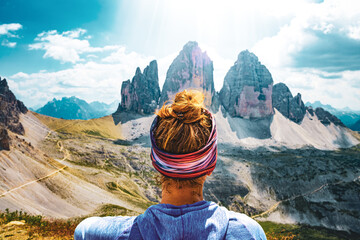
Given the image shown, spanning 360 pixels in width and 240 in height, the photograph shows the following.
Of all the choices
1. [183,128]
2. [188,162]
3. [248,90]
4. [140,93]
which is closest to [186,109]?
[183,128]

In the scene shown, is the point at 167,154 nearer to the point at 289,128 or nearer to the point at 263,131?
the point at 263,131

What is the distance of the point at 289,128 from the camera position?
162875 mm

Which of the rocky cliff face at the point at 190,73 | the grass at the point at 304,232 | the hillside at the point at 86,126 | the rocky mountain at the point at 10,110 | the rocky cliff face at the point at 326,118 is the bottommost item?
the grass at the point at 304,232

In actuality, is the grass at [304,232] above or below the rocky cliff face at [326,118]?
below

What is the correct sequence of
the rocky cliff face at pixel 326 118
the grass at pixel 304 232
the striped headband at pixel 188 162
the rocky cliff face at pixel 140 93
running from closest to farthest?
the striped headband at pixel 188 162 → the grass at pixel 304 232 → the rocky cliff face at pixel 140 93 → the rocky cliff face at pixel 326 118

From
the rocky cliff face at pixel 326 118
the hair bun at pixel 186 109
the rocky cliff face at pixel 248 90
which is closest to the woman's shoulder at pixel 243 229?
the hair bun at pixel 186 109

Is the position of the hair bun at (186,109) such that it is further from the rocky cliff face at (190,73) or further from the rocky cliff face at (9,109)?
the rocky cliff face at (190,73)

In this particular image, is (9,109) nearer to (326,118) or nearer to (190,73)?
(190,73)

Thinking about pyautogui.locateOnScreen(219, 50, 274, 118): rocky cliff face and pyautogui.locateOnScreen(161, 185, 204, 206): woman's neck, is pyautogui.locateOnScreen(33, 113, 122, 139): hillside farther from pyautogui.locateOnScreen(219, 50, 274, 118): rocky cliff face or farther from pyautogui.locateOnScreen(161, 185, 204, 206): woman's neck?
pyautogui.locateOnScreen(161, 185, 204, 206): woman's neck

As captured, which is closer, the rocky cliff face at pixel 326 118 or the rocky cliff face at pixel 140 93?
the rocky cliff face at pixel 140 93

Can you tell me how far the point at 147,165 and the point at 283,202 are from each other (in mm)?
46771

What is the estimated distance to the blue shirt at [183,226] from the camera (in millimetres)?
1775

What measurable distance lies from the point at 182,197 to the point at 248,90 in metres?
171

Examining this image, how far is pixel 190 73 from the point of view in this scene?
162500 mm
